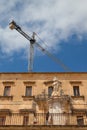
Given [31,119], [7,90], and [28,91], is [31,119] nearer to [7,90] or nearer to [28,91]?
[28,91]

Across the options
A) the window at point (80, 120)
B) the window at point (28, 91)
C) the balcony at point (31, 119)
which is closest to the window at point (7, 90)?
the window at point (28, 91)

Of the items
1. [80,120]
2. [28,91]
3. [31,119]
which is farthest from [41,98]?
[80,120]

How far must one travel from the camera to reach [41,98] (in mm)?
26344

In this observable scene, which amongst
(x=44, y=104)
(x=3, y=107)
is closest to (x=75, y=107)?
(x=44, y=104)

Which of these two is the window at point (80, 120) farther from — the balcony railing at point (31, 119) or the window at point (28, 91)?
the window at point (28, 91)

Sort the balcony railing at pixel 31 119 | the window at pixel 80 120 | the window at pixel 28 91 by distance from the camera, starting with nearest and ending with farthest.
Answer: the balcony railing at pixel 31 119, the window at pixel 80 120, the window at pixel 28 91

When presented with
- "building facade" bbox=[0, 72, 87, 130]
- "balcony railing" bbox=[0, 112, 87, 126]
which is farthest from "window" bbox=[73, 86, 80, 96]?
"balcony railing" bbox=[0, 112, 87, 126]

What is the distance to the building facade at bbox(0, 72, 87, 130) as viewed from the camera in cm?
2439

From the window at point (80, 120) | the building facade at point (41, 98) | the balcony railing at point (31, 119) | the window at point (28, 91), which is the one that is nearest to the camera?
the balcony railing at point (31, 119)

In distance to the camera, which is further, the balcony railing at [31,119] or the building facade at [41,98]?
the building facade at [41,98]

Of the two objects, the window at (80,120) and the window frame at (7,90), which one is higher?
the window frame at (7,90)

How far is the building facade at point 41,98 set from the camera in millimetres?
24391

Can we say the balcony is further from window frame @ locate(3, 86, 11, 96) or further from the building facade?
window frame @ locate(3, 86, 11, 96)

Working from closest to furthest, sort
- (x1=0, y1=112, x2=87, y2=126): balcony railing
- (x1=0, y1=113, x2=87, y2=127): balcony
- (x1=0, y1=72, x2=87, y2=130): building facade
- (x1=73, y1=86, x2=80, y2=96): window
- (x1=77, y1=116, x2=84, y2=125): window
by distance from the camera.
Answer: (x1=0, y1=113, x2=87, y2=127): balcony, (x1=0, y1=112, x2=87, y2=126): balcony railing, (x1=0, y1=72, x2=87, y2=130): building facade, (x1=77, y1=116, x2=84, y2=125): window, (x1=73, y1=86, x2=80, y2=96): window
